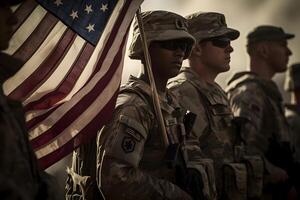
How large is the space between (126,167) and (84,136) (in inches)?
14.1

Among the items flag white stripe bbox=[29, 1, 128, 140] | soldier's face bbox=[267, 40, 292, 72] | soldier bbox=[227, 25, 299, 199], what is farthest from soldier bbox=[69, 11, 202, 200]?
soldier's face bbox=[267, 40, 292, 72]

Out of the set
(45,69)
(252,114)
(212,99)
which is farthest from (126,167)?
(252,114)

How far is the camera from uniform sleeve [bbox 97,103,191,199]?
15.4 feet

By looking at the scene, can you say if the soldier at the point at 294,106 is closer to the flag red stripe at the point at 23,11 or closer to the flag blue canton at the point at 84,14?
the flag blue canton at the point at 84,14

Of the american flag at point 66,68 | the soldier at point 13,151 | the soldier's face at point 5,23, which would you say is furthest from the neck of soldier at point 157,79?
the soldier's face at point 5,23

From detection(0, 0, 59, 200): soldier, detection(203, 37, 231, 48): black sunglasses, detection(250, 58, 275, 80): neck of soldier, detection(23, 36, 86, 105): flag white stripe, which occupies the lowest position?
detection(0, 0, 59, 200): soldier

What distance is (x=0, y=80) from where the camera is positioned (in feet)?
11.2

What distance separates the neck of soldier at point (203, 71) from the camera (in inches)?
264

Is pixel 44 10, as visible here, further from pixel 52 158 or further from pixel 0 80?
pixel 0 80

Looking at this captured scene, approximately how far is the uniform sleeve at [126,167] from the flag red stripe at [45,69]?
553 mm

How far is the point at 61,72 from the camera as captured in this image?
4.97 metres

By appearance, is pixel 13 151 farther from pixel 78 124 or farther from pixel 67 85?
pixel 67 85

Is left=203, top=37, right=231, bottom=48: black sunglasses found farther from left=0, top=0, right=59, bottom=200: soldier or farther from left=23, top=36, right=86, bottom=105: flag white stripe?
left=0, top=0, right=59, bottom=200: soldier

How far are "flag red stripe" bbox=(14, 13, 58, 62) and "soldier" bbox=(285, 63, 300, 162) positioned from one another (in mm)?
4866
